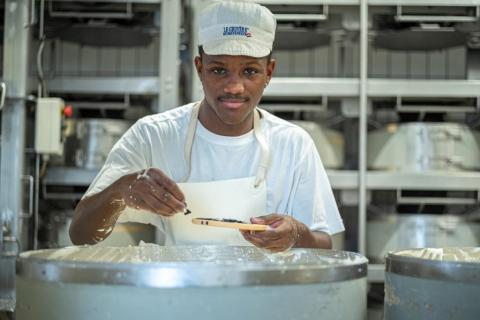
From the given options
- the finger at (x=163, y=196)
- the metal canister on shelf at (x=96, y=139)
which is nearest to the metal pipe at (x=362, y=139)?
the metal canister on shelf at (x=96, y=139)

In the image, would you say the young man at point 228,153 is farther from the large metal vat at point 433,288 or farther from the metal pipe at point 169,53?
the metal pipe at point 169,53

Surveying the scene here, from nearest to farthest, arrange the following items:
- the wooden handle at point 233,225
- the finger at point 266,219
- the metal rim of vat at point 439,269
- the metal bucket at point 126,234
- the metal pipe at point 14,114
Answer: the metal rim of vat at point 439,269
the wooden handle at point 233,225
the finger at point 266,219
the metal bucket at point 126,234
the metal pipe at point 14,114

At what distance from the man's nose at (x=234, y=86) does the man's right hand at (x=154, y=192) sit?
0.35 meters

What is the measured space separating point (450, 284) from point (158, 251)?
529 mm

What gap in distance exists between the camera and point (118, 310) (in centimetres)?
80

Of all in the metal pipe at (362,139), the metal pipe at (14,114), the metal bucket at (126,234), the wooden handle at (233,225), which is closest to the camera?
the wooden handle at (233,225)

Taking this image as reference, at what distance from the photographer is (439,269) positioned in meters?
0.94

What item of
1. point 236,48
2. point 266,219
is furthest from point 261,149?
point 266,219

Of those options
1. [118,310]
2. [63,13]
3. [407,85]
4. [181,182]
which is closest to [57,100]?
[63,13]

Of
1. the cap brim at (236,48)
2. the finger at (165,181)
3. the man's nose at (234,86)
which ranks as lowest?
the finger at (165,181)

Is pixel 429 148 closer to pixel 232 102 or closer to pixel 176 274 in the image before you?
pixel 232 102

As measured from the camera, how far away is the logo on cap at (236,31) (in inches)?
67.6

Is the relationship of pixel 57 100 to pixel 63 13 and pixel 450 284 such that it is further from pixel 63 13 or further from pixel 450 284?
pixel 450 284

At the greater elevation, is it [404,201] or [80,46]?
[80,46]
